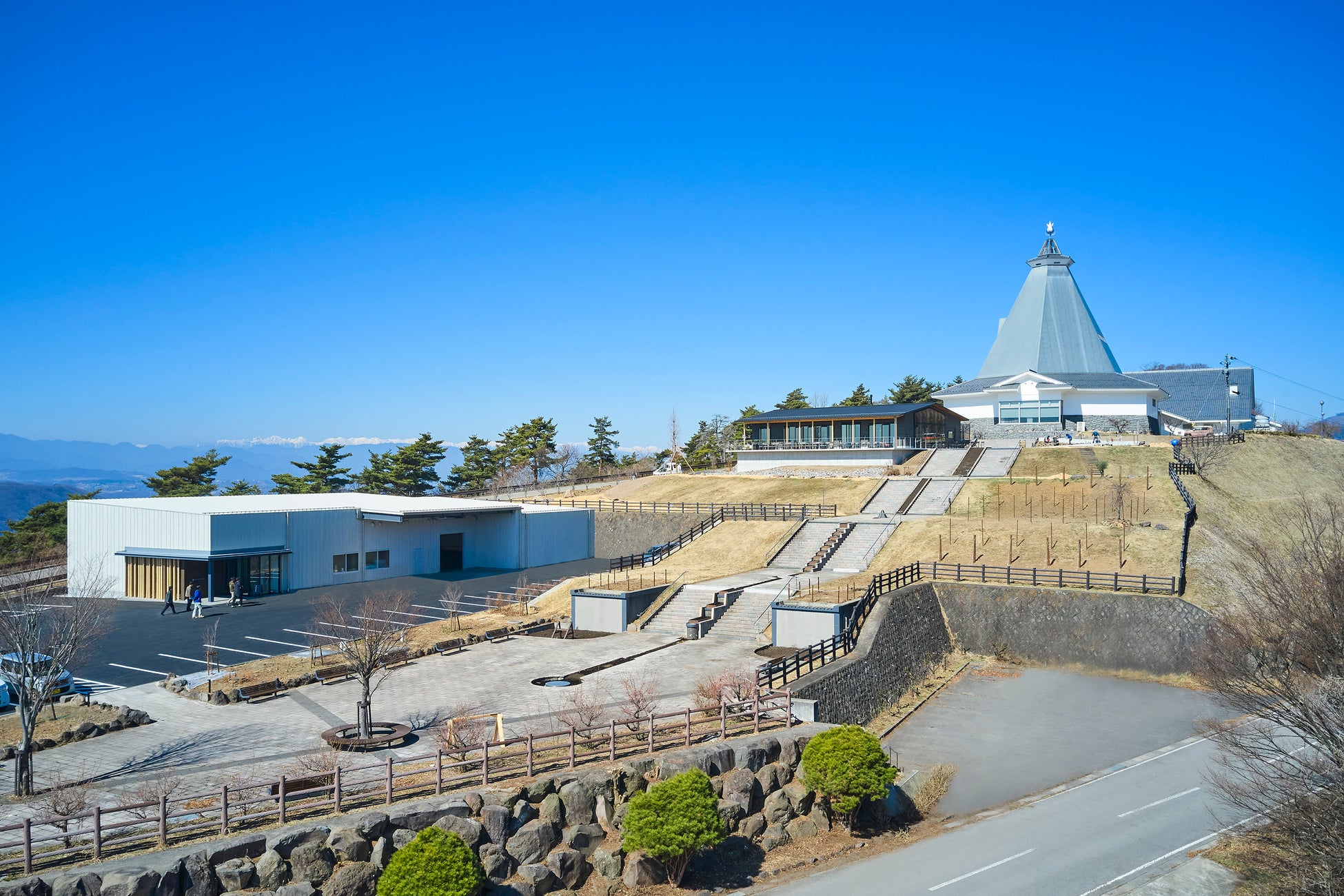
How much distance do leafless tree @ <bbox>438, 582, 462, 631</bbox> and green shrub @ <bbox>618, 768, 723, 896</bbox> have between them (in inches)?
636

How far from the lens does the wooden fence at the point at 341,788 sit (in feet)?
35.9

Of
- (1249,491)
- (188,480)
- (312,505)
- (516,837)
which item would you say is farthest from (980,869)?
(188,480)

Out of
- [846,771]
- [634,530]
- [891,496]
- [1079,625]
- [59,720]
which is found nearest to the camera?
[846,771]

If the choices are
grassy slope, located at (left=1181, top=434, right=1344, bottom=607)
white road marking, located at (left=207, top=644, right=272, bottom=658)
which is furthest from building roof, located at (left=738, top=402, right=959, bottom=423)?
white road marking, located at (left=207, top=644, right=272, bottom=658)

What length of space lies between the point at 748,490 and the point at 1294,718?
40208 mm

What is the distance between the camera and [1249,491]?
139ft

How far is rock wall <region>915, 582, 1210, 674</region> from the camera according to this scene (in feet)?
85.8

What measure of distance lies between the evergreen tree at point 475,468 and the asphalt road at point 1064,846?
65.3 metres

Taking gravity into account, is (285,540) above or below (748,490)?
below

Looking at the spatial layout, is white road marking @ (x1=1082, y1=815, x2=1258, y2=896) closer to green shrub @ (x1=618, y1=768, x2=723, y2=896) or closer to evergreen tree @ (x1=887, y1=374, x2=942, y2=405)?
green shrub @ (x1=618, y1=768, x2=723, y2=896)

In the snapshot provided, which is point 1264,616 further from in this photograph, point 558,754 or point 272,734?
point 272,734

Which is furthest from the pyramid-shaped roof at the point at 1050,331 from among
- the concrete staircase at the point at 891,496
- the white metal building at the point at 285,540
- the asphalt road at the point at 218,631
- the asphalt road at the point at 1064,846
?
the asphalt road at the point at 1064,846

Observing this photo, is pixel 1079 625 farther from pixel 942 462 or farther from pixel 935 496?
pixel 942 462

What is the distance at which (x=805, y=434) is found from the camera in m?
58.5
